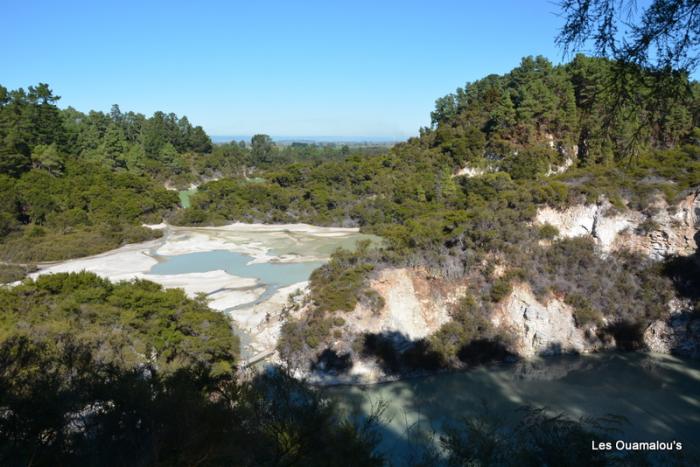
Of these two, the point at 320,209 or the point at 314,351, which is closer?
the point at 314,351

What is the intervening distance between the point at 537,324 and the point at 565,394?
2862mm

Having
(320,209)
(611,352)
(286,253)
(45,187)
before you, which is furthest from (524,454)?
(45,187)

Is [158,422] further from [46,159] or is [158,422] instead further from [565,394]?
[46,159]

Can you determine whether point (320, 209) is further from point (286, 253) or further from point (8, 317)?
point (8, 317)

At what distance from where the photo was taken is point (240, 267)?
24.7 meters

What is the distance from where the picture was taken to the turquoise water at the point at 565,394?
10945 mm

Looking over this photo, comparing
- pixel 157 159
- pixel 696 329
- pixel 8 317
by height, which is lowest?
pixel 696 329

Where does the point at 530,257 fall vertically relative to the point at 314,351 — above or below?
above

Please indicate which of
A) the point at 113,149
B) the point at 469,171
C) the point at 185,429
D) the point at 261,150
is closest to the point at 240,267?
the point at 185,429

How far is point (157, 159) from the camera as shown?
56938 millimetres

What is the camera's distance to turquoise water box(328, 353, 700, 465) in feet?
35.9

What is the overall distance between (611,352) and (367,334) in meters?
8.51

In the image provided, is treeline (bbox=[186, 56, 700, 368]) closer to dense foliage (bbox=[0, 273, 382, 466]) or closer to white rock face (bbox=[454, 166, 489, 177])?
white rock face (bbox=[454, 166, 489, 177])

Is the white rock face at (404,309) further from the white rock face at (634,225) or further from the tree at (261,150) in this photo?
the tree at (261,150)
